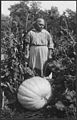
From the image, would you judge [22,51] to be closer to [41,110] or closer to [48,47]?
[48,47]

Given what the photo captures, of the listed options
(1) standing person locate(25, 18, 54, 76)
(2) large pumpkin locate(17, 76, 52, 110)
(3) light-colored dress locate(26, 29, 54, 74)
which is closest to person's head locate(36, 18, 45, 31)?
(1) standing person locate(25, 18, 54, 76)

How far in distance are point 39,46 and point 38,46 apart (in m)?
0.02

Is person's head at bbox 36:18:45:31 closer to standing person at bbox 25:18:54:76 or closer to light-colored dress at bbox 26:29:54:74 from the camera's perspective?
standing person at bbox 25:18:54:76

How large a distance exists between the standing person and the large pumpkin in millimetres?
607

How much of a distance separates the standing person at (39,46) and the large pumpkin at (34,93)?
23.9 inches

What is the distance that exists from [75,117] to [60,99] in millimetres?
491

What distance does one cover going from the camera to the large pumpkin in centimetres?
516

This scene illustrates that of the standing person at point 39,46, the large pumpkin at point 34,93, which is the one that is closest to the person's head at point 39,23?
the standing person at point 39,46

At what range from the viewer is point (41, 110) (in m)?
5.37

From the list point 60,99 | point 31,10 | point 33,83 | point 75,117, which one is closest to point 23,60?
point 33,83

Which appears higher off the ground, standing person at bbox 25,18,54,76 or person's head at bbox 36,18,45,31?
person's head at bbox 36,18,45,31

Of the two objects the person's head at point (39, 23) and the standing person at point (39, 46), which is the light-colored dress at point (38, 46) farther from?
the person's head at point (39, 23)

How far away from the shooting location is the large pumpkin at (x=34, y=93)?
5164 mm

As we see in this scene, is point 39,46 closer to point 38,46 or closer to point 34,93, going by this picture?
point 38,46
